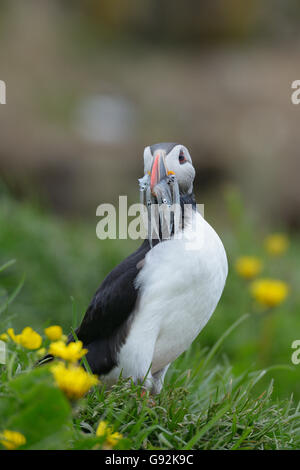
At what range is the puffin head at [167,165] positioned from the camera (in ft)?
7.29

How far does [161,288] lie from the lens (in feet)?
7.80

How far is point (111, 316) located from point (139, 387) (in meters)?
0.33

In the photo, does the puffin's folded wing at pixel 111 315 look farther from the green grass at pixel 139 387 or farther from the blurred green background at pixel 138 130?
the blurred green background at pixel 138 130

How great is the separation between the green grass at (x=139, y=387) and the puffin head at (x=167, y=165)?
76 centimetres

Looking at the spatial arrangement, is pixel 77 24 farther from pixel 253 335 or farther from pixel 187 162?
pixel 187 162

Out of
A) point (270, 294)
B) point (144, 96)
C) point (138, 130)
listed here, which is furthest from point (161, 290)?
point (144, 96)

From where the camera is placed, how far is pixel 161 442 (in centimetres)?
218

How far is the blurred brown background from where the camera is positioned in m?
9.76

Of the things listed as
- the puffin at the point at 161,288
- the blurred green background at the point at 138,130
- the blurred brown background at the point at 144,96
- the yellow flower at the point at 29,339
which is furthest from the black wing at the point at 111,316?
the blurred brown background at the point at 144,96

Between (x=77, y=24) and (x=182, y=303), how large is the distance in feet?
41.9

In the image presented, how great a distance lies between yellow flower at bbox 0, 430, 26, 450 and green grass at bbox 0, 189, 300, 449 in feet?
0.06

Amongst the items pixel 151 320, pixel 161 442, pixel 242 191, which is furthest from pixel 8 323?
pixel 242 191

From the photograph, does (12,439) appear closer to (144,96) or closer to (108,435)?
(108,435)

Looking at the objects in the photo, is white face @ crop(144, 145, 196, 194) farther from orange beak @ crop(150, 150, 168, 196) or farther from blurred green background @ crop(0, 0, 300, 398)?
blurred green background @ crop(0, 0, 300, 398)
